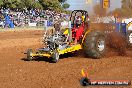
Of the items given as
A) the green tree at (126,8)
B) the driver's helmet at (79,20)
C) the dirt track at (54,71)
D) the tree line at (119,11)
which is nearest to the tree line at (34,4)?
the green tree at (126,8)

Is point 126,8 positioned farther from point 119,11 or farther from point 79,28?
point 79,28

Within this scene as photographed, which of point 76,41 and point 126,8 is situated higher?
point 126,8

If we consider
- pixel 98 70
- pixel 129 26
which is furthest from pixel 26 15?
pixel 98 70

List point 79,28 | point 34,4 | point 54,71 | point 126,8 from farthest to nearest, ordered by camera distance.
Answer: point 34,4 → point 126,8 → point 79,28 → point 54,71

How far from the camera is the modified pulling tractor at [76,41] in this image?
12.0m

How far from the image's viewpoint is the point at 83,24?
12.9m

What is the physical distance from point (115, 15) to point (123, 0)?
188 cm

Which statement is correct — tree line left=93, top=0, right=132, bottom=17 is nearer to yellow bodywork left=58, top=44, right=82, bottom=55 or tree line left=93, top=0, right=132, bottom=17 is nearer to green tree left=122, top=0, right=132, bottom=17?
green tree left=122, top=0, right=132, bottom=17

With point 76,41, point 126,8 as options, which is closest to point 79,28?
point 76,41

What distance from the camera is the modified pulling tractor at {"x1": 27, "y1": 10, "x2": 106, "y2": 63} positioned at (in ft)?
39.3

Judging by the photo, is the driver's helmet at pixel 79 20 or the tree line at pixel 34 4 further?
the tree line at pixel 34 4

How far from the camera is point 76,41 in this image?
12617 mm

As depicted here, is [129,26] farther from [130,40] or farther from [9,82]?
[9,82]

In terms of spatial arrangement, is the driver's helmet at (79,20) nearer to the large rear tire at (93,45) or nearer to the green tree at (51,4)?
the large rear tire at (93,45)
